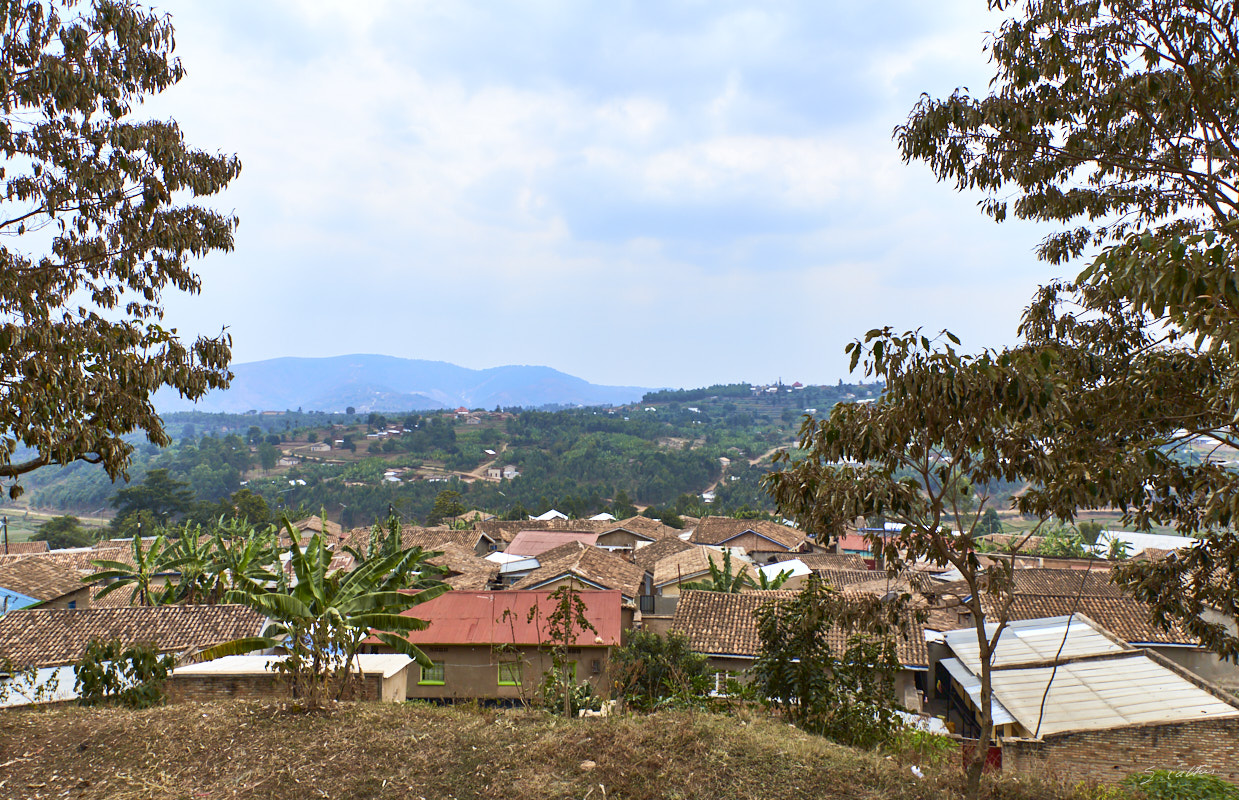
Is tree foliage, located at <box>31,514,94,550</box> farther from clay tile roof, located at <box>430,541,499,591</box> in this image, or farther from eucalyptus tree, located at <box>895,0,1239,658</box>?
eucalyptus tree, located at <box>895,0,1239,658</box>

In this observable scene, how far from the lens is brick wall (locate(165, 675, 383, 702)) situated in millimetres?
10227

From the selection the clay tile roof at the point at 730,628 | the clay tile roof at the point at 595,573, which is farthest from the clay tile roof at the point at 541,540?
the clay tile roof at the point at 730,628

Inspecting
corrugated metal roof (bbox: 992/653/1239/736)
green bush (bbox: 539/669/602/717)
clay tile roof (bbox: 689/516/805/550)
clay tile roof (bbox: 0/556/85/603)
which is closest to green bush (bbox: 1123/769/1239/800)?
corrugated metal roof (bbox: 992/653/1239/736)

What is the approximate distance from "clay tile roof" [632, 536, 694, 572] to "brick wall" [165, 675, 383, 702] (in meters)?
25.2

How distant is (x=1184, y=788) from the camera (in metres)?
7.68

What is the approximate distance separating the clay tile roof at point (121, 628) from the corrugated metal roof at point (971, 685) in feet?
47.7

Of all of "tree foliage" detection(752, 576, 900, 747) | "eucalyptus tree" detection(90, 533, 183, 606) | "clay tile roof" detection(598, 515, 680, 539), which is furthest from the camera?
"clay tile roof" detection(598, 515, 680, 539)

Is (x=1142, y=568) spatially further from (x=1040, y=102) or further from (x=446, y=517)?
(x=446, y=517)

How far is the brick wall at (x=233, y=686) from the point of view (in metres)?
10.2

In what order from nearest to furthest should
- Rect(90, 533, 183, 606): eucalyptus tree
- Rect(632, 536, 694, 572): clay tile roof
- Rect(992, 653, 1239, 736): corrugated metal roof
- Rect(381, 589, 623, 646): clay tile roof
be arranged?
Rect(992, 653, 1239, 736): corrugated metal roof
Rect(381, 589, 623, 646): clay tile roof
Rect(90, 533, 183, 606): eucalyptus tree
Rect(632, 536, 694, 572): clay tile roof

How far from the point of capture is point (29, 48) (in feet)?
25.3

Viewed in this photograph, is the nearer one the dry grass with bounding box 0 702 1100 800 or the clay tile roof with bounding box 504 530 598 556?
the dry grass with bounding box 0 702 1100 800

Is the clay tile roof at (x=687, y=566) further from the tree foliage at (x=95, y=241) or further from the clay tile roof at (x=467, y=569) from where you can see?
the tree foliage at (x=95, y=241)

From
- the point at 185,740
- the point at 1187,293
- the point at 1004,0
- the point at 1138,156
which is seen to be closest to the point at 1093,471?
the point at 1187,293
